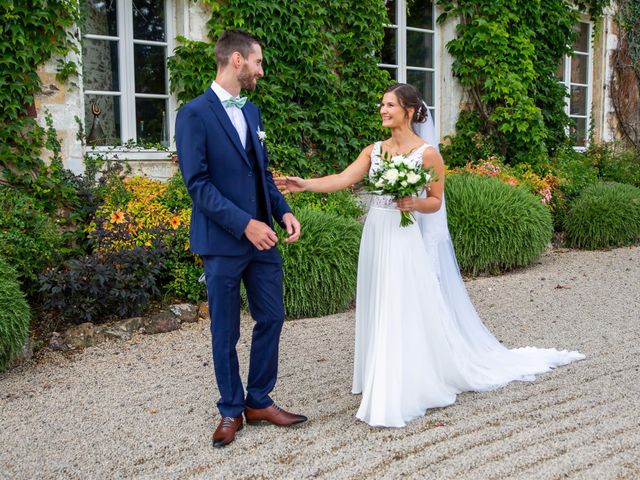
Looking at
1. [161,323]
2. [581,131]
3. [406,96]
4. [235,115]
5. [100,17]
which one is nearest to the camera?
[235,115]

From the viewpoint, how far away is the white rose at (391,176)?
3.50 m

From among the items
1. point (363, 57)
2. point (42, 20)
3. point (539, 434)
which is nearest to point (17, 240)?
point (42, 20)

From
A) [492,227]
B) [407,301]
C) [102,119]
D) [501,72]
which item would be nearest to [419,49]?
[501,72]

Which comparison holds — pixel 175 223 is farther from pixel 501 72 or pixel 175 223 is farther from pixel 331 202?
pixel 501 72

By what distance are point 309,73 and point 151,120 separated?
1.95 meters

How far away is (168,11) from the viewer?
727cm

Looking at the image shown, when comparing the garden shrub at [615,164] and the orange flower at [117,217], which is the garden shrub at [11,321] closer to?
the orange flower at [117,217]

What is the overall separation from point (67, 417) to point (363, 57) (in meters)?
6.14

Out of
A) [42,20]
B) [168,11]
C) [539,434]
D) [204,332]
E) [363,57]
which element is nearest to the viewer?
[539,434]

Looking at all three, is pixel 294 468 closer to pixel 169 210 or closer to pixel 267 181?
pixel 267 181

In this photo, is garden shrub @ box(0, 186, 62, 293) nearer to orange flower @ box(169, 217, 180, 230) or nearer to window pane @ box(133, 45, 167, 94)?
orange flower @ box(169, 217, 180, 230)

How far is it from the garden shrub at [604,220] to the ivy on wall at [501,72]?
1.25 metres

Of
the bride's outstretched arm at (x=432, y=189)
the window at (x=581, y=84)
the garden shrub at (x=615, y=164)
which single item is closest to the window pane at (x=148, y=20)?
the bride's outstretched arm at (x=432, y=189)

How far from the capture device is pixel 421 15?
32.2 feet
